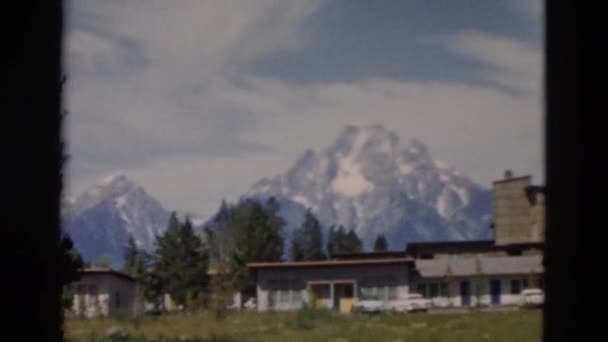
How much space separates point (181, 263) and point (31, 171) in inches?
2660

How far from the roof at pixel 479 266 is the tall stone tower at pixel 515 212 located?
19.7 ft

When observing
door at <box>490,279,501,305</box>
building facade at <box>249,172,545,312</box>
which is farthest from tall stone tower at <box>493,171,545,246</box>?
door at <box>490,279,501,305</box>

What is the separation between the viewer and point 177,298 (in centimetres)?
6169

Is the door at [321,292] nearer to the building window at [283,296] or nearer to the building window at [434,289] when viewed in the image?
the building window at [283,296]

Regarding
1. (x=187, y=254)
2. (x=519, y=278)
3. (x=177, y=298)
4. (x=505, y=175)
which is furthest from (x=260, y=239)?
(x=519, y=278)

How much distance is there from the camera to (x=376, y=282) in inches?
1918

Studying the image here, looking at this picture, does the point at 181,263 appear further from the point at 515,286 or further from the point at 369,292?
the point at 515,286

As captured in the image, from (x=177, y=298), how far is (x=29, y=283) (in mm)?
59924

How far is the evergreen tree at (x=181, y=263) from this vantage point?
64800 millimetres

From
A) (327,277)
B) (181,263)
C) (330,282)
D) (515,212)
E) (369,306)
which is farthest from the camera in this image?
(181,263)

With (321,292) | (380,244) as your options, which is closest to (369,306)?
(321,292)

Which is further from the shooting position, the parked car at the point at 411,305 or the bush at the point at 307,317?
the parked car at the point at 411,305

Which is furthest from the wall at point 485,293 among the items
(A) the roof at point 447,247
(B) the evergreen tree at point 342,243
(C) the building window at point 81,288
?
(B) the evergreen tree at point 342,243

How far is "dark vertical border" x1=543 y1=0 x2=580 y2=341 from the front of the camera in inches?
117
